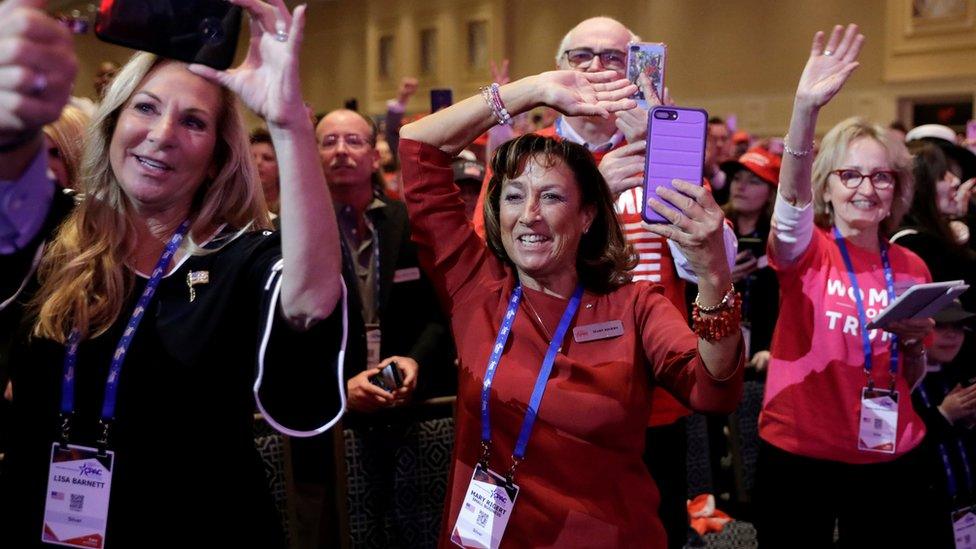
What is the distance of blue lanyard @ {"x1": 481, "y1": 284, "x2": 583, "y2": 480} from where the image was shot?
185 centimetres

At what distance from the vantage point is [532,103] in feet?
6.38

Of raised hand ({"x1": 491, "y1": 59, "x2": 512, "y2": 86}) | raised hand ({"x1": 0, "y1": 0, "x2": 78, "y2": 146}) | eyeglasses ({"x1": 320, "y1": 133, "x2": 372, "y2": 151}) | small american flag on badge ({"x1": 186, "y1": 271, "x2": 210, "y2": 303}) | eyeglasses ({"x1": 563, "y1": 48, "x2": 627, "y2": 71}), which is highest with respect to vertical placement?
raised hand ({"x1": 491, "y1": 59, "x2": 512, "y2": 86})

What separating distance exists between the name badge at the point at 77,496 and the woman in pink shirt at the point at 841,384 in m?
1.90

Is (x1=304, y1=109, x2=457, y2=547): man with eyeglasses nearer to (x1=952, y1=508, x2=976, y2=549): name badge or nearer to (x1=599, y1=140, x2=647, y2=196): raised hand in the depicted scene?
(x1=599, y1=140, x2=647, y2=196): raised hand

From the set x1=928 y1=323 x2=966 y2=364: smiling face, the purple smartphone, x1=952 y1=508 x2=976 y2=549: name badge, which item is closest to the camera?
the purple smartphone

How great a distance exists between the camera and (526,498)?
185 cm

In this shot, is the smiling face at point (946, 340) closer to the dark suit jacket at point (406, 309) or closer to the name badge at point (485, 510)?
the dark suit jacket at point (406, 309)

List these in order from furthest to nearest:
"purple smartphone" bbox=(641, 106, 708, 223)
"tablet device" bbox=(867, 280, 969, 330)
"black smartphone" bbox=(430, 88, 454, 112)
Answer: "black smartphone" bbox=(430, 88, 454, 112), "tablet device" bbox=(867, 280, 969, 330), "purple smartphone" bbox=(641, 106, 708, 223)

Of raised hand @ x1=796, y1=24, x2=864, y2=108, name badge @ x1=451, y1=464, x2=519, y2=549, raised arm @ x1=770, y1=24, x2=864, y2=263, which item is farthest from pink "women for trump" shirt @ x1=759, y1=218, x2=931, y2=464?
name badge @ x1=451, y1=464, x2=519, y2=549

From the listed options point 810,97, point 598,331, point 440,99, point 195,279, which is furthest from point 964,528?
point 195,279

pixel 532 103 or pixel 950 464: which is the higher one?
pixel 532 103

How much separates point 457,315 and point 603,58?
104cm

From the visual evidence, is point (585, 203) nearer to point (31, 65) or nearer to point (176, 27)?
point (176, 27)

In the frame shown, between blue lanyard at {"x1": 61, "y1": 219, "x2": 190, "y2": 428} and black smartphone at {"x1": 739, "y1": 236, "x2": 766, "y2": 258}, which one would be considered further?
black smartphone at {"x1": 739, "y1": 236, "x2": 766, "y2": 258}
